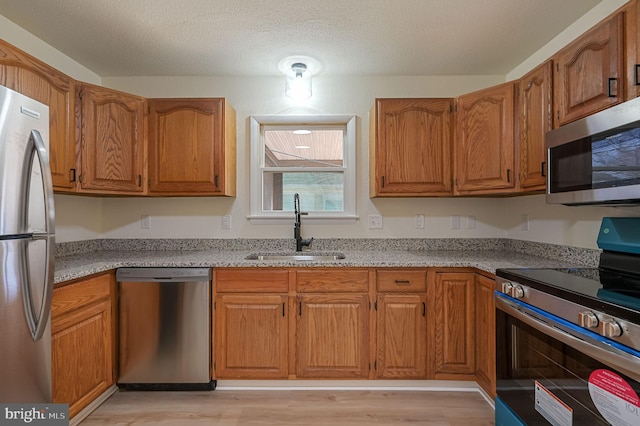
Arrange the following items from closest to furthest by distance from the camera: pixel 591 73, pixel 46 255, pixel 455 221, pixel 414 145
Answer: pixel 46 255 < pixel 591 73 < pixel 414 145 < pixel 455 221

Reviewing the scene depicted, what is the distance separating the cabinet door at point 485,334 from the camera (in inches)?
74.8

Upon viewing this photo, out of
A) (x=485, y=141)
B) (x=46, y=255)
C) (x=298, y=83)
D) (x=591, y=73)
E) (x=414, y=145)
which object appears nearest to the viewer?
(x=46, y=255)

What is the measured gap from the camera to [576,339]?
115 cm

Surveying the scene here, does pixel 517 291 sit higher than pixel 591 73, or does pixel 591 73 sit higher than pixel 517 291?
pixel 591 73

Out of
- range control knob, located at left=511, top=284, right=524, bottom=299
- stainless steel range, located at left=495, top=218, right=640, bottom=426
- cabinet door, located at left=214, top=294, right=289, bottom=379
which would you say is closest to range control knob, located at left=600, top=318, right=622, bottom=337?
stainless steel range, located at left=495, top=218, right=640, bottom=426

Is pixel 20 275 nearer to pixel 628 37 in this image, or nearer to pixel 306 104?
pixel 306 104

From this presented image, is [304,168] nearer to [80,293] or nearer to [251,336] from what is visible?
[251,336]

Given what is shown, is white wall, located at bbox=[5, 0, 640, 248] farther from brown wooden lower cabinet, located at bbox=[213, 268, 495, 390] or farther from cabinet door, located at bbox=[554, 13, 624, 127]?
cabinet door, located at bbox=[554, 13, 624, 127]

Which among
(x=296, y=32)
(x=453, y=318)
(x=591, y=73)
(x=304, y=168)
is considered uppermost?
(x=296, y=32)

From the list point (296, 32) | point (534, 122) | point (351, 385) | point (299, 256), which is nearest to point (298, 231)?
point (299, 256)

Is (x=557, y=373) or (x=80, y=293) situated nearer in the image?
(x=557, y=373)

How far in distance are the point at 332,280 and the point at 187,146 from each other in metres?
1.48

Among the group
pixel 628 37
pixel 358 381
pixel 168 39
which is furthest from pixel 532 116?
pixel 168 39

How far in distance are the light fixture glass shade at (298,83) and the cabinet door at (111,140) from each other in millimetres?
1125
